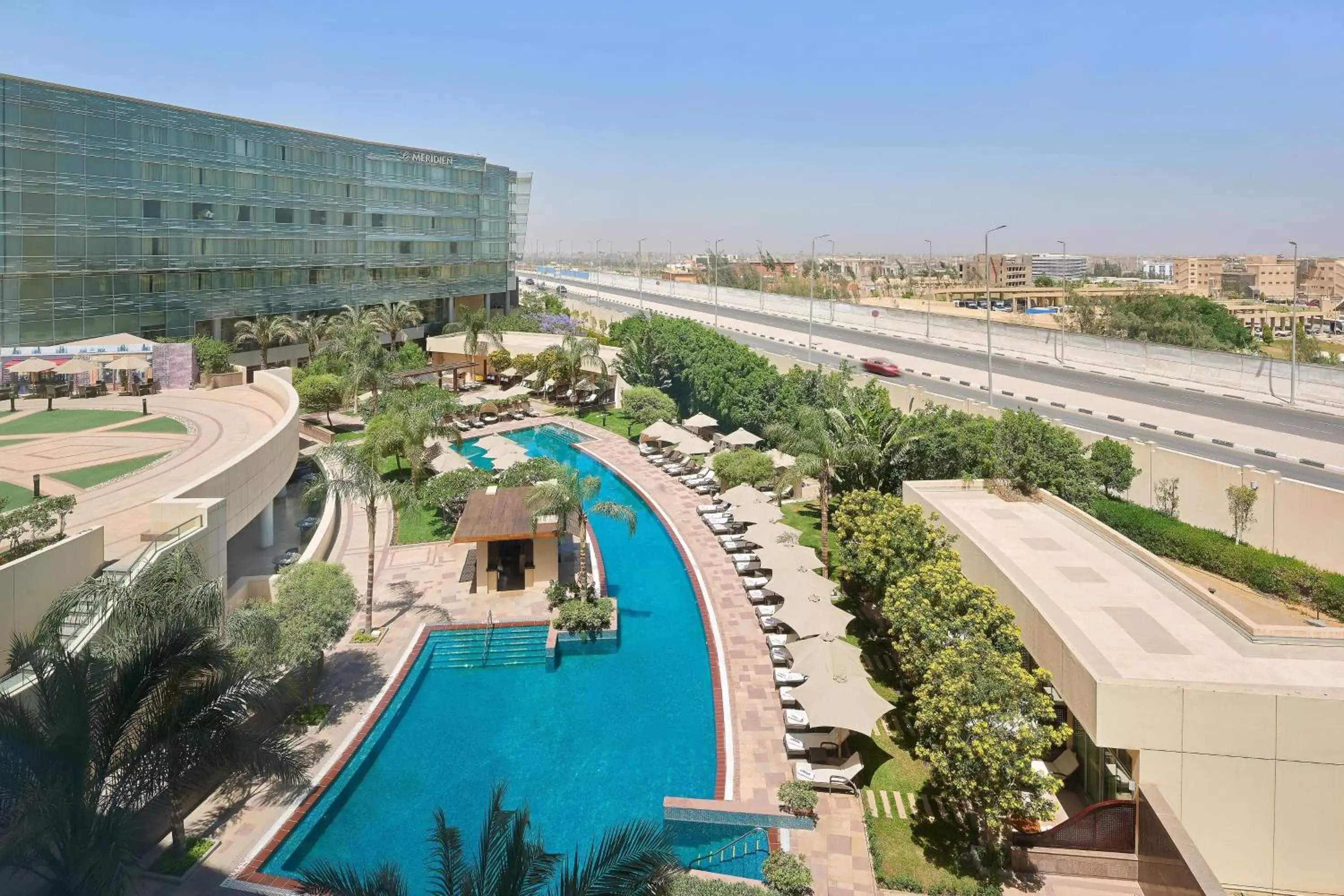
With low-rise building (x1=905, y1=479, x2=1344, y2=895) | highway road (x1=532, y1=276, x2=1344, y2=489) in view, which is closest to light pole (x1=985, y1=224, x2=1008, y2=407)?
highway road (x1=532, y1=276, x2=1344, y2=489)

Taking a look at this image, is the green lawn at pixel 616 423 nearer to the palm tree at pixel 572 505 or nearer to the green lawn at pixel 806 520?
Answer: the green lawn at pixel 806 520

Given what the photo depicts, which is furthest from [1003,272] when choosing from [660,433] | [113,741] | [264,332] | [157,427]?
[113,741]

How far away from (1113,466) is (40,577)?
29737 millimetres

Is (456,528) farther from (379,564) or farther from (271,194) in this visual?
(271,194)

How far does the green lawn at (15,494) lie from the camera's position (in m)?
20.3

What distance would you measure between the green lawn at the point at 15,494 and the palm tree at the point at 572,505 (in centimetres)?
1318

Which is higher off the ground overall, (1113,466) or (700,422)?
(700,422)

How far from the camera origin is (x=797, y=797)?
14938mm

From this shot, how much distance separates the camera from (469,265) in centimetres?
7612

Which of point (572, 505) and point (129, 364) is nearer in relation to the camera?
point (572, 505)

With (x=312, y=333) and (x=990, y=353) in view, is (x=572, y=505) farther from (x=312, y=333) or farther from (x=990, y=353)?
(x=312, y=333)

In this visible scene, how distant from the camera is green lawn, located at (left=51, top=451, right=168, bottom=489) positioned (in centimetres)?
2312

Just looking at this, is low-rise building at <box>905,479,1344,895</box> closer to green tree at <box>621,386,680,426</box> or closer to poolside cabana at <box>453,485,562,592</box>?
poolside cabana at <box>453,485,562,592</box>

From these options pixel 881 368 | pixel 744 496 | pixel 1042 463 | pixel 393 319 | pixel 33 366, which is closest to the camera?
pixel 1042 463
